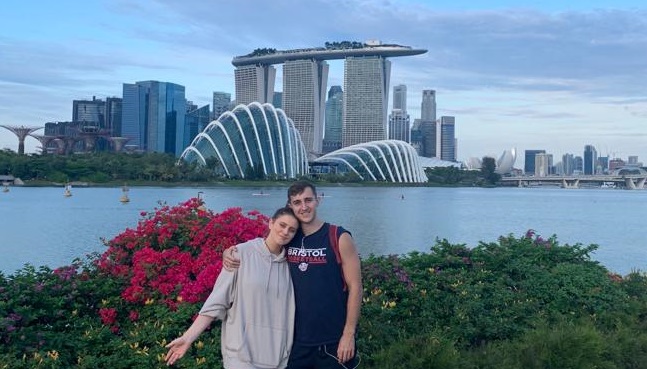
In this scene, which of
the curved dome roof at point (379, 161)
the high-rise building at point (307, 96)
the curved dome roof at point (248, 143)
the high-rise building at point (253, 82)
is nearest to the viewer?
the curved dome roof at point (248, 143)

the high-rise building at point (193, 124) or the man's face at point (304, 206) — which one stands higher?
the high-rise building at point (193, 124)

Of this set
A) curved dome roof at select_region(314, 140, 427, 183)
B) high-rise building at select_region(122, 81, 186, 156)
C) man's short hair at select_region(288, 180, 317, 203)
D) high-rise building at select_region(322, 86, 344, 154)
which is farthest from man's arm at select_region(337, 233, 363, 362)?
high-rise building at select_region(122, 81, 186, 156)

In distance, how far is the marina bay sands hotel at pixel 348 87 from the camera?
144375 millimetres

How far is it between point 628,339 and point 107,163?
75.7m

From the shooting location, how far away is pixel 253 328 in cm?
348

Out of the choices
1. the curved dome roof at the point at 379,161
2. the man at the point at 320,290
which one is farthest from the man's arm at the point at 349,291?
the curved dome roof at the point at 379,161

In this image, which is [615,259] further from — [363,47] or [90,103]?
[90,103]

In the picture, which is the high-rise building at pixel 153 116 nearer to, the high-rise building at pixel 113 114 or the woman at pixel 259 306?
the high-rise building at pixel 113 114

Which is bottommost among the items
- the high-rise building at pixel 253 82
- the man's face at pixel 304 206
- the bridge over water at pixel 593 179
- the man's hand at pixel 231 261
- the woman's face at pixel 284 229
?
the man's hand at pixel 231 261

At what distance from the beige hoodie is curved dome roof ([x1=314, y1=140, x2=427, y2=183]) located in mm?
98814

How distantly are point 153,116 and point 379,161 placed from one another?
270ft

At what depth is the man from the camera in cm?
351

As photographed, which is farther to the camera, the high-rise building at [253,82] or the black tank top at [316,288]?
the high-rise building at [253,82]

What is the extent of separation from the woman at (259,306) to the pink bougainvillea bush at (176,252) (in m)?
1.34
